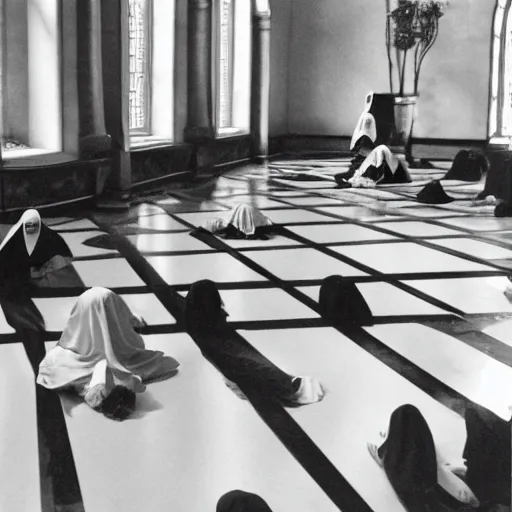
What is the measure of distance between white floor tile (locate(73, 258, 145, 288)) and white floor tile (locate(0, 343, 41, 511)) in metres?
1.71

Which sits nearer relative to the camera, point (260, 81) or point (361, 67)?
point (260, 81)

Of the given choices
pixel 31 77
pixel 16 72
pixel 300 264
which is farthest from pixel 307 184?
pixel 300 264

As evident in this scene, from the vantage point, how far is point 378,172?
13500mm

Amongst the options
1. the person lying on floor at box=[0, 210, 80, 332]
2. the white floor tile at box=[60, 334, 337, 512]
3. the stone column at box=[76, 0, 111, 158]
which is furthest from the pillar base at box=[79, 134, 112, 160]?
the white floor tile at box=[60, 334, 337, 512]

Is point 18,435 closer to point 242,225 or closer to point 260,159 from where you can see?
point 242,225

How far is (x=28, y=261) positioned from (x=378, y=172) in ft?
25.6

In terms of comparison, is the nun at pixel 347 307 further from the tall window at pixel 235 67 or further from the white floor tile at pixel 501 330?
the tall window at pixel 235 67

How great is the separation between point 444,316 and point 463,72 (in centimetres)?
1358

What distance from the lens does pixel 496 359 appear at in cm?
488

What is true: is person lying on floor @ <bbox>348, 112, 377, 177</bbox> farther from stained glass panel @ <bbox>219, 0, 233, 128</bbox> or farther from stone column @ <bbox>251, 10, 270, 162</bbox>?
stained glass panel @ <bbox>219, 0, 233, 128</bbox>

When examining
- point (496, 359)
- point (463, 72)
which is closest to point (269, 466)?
point (496, 359)

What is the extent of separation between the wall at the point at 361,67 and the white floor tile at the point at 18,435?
1494 centimetres

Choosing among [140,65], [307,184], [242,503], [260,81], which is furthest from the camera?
[260,81]

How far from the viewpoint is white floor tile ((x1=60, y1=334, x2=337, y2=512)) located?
313cm
